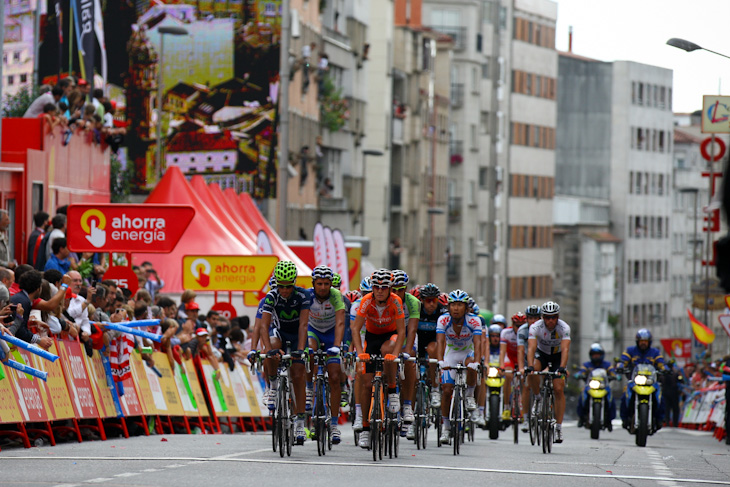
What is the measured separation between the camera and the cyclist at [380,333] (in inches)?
686

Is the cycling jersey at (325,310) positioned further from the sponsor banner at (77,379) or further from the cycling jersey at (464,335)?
the cycling jersey at (464,335)

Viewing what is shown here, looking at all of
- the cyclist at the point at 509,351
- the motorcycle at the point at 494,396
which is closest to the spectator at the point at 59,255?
the motorcycle at the point at 494,396

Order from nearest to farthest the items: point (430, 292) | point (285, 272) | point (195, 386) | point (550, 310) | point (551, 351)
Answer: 1. point (285, 272)
2. point (430, 292)
3. point (550, 310)
4. point (551, 351)
5. point (195, 386)

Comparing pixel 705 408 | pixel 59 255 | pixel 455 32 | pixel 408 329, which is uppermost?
pixel 455 32

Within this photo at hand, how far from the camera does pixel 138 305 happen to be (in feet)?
73.8

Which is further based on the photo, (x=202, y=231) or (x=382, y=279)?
(x=202, y=231)

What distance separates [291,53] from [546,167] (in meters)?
56.8

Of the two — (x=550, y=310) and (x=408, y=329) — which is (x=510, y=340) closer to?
(x=550, y=310)

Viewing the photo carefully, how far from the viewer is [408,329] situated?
18.5 meters

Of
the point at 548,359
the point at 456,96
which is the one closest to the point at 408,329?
the point at 548,359

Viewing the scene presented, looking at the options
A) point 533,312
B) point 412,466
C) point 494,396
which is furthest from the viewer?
point 533,312

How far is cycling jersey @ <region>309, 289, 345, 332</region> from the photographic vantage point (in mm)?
17969

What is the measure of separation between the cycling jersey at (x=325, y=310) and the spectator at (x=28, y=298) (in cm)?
266

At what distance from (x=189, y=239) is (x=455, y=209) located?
64579 millimetres
